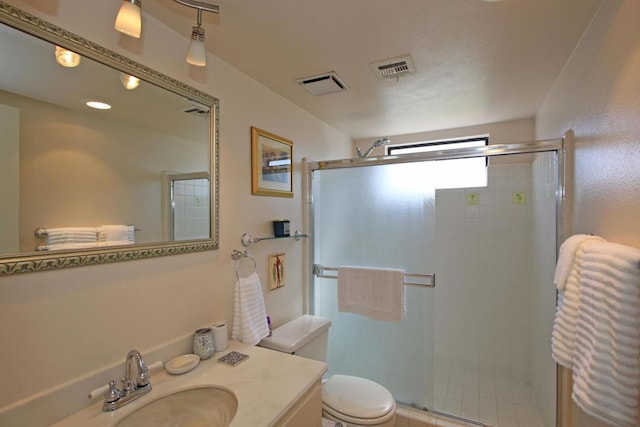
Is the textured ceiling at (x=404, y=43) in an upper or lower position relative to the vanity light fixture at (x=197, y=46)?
upper

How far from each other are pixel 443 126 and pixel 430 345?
191 cm

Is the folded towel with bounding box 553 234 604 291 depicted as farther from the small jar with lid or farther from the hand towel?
the small jar with lid

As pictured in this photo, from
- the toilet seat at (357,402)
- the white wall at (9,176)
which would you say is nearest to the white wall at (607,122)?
the toilet seat at (357,402)

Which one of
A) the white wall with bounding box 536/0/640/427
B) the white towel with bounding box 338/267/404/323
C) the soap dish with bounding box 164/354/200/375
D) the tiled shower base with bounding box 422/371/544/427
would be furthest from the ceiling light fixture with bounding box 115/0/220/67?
the tiled shower base with bounding box 422/371/544/427

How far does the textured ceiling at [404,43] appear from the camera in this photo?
1.18 metres

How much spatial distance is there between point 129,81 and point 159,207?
491 millimetres

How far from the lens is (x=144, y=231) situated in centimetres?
117

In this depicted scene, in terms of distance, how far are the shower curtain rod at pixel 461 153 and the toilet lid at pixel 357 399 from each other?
1.46m

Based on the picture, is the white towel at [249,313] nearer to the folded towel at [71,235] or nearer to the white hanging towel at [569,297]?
the folded towel at [71,235]

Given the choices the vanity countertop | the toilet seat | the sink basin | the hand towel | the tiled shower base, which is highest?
the hand towel

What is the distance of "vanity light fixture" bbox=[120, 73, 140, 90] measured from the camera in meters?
1.12

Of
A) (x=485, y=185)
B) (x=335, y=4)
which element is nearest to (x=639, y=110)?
(x=335, y=4)

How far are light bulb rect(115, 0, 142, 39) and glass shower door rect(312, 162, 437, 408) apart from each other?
1.58m

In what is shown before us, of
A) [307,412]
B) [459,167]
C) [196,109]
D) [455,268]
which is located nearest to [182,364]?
[307,412]
